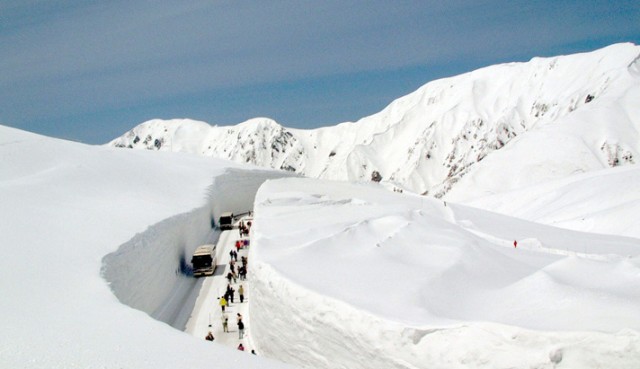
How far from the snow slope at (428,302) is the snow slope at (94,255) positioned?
118 inches

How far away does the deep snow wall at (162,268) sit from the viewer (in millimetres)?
16516

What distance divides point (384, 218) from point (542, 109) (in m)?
127

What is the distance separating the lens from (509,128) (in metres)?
138

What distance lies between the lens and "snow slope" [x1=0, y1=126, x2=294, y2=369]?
Answer: 8.45m

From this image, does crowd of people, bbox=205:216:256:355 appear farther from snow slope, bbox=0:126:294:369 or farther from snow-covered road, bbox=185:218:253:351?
snow slope, bbox=0:126:294:369

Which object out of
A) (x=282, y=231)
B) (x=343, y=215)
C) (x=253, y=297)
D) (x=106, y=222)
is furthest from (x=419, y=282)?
(x=106, y=222)

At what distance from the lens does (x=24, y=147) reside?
33.5 meters

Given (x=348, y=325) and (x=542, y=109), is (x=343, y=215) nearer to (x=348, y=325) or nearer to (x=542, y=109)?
(x=348, y=325)

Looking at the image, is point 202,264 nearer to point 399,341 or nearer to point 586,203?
point 399,341

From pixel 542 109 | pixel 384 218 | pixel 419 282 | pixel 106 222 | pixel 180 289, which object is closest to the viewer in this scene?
pixel 419 282

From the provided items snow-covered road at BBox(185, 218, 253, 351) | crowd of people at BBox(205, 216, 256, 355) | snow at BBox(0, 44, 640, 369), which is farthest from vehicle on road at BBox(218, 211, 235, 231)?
snow-covered road at BBox(185, 218, 253, 351)

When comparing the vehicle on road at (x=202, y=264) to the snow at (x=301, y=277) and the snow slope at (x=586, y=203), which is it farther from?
the snow slope at (x=586, y=203)

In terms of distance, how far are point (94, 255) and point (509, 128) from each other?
134135 millimetres

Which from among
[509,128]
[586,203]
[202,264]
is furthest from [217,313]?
[509,128]
